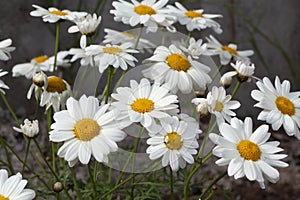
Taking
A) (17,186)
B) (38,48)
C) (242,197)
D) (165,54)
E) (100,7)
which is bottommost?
(242,197)

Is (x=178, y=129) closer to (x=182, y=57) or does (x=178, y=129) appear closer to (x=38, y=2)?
(x=182, y=57)

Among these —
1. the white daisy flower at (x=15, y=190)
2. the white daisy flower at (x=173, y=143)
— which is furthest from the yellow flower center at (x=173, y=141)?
the white daisy flower at (x=15, y=190)

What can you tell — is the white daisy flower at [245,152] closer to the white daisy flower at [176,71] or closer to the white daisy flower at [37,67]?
the white daisy flower at [176,71]

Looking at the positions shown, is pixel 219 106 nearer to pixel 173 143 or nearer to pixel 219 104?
pixel 219 104

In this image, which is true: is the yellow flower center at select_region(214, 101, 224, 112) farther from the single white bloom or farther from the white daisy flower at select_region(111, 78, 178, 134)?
the single white bloom

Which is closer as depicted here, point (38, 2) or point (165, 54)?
point (165, 54)

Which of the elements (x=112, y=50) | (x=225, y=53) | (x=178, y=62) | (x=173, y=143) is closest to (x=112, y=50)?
(x=112, y=50)

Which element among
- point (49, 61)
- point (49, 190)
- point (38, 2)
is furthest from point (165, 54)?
point (38, 2)
